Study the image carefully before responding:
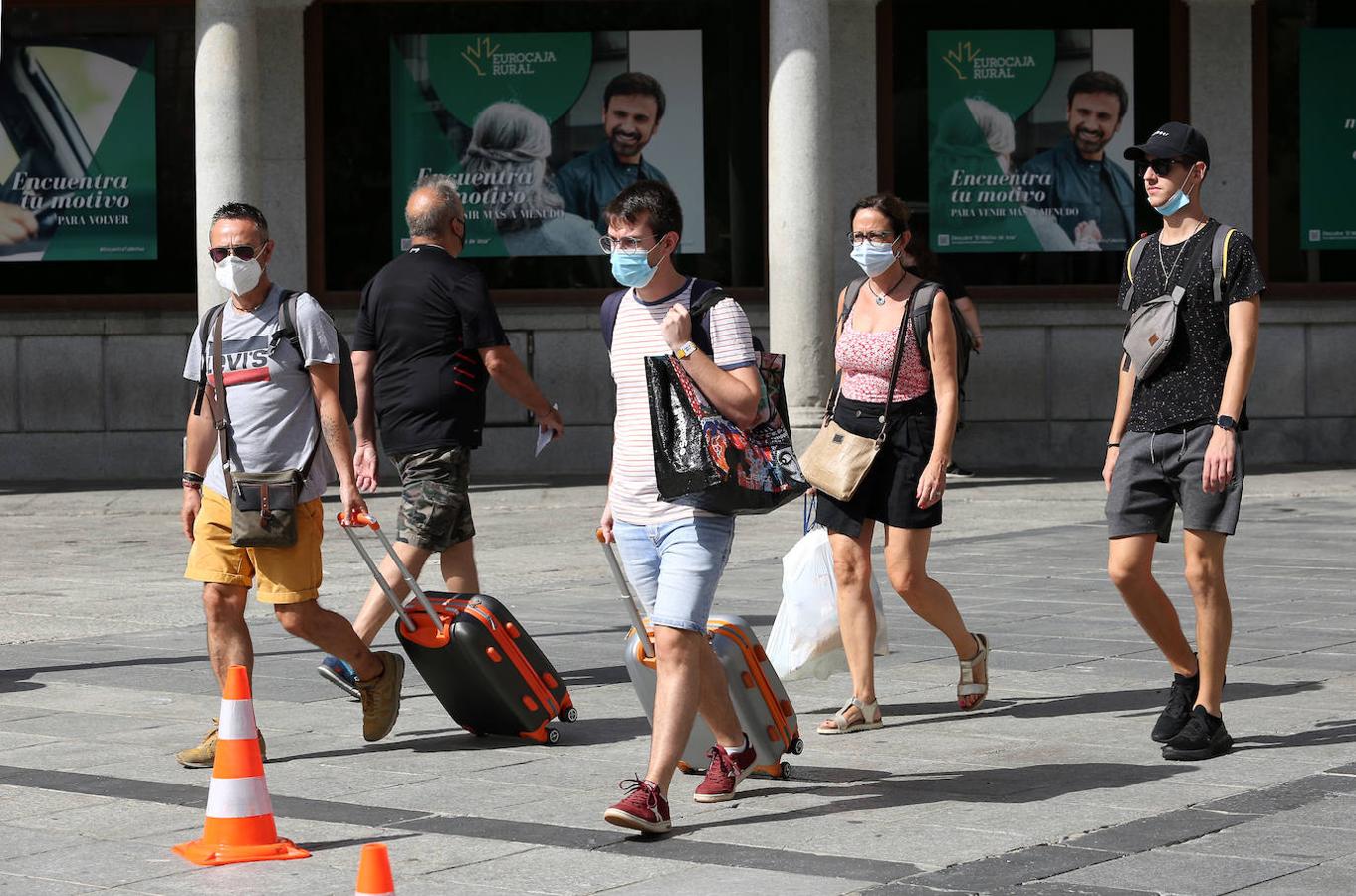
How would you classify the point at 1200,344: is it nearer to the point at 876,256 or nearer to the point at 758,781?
the point at 876,256

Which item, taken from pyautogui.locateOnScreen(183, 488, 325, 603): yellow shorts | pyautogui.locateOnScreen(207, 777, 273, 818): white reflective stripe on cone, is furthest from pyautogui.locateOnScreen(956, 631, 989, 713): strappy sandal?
pyautogui.locateOnScreen(207, 777, 273, 818): white reflective stripe on cone

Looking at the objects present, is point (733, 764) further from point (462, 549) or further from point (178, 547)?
point (178, 547)

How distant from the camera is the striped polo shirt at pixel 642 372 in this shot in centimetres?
574

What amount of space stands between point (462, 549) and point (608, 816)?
2603 millimetres

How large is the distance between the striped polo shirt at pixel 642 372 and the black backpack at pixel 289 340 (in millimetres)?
1241

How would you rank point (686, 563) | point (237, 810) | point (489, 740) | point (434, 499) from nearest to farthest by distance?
point (237, 810), point (686, 563), point (489, 740), point (434, 499)

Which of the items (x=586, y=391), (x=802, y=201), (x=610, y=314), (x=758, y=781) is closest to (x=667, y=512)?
(x=610, y=314)

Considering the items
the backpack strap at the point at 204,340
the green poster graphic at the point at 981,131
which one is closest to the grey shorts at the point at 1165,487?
the backpack strap at the point at 204,340

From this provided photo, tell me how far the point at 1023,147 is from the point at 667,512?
12.6 m

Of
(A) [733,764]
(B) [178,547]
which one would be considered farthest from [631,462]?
(B) [178,547]

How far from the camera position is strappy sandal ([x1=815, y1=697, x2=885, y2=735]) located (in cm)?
712

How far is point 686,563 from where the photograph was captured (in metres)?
5.73

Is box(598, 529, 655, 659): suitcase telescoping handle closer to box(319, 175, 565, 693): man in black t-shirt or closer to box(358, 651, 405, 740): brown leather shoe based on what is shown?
box(358, 651, 405, 740): brown leather shoe

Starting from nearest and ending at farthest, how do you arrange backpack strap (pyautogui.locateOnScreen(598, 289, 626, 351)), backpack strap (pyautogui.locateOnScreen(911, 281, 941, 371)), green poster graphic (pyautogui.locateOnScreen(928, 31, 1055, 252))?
backpack strap (pyautogui.locateOnScreen(598, 289, 626, 351)) → backpack strap (pyautogui.locateOnScreen(911, 281, 941, 371)) → green poster graphic (pyautogui.locateOnScreen(928, 31, 1055, 252))
